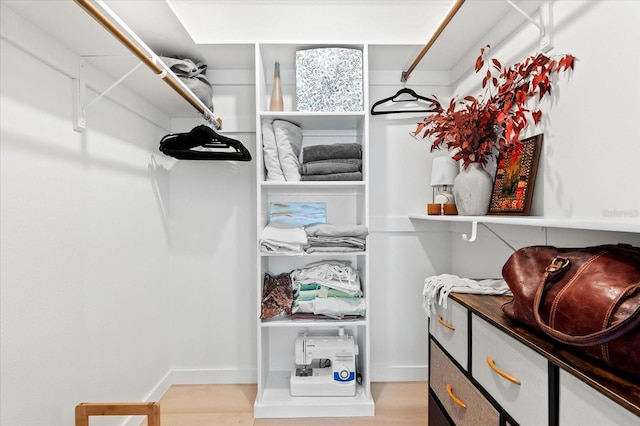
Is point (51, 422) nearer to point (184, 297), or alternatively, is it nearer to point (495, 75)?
point (184, 297)

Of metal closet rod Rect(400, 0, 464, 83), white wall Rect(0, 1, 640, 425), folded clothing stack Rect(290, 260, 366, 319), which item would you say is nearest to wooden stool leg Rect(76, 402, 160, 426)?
white wall Rect(0, 1, 640, 425)

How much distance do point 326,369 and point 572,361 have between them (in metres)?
1.69

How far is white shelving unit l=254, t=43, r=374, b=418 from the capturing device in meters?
2.14

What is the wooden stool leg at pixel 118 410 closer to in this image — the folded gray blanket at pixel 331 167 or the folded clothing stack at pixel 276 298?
the folded clothing stack at pixel 276 298

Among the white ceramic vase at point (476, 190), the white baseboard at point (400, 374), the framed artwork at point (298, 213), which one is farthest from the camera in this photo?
the white baseboard at point (400, 374)

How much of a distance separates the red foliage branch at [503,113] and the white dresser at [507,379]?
0.68 m

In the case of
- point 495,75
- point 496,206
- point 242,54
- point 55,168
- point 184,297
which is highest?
point 242,54

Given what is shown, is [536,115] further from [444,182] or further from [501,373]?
[501,373]

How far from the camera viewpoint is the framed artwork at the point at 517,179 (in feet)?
4.99

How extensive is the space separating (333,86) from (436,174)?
79 cm

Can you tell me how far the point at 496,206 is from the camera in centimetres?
171

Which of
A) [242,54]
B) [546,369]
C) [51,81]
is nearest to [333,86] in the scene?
[242,54]

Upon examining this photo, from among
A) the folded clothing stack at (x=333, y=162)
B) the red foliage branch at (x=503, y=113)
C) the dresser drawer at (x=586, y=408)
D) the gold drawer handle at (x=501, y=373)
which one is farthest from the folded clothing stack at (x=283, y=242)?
the dresser drawer at (x=586, y=408)

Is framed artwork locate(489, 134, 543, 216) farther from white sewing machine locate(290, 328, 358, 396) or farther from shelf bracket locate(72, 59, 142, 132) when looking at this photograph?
shelf bracket locate(72, 59, 142, 132)
